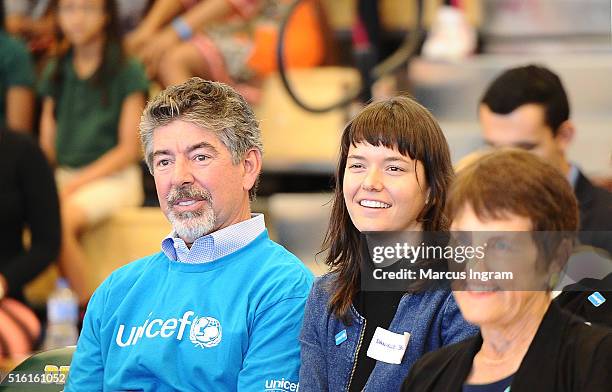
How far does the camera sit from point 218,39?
5.07 metres

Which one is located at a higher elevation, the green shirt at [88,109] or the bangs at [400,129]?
the bangs at [400,129]

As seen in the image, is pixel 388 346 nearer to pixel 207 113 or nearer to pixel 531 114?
pixel 207 113

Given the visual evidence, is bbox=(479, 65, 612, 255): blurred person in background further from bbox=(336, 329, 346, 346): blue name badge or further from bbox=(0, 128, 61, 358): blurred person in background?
bbox=(0, 128, 61, 358): blurred person in background

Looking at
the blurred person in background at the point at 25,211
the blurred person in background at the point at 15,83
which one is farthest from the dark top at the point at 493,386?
the blurred person in background at the point at 15,83

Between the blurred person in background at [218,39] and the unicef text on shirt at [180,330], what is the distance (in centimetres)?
253

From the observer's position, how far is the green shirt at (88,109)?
479 centimetres

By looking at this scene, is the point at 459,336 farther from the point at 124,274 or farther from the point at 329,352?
the point at 124,274

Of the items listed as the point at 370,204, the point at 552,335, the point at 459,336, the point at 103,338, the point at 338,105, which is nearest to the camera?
Result: the point at 552,335

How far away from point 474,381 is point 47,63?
3.63 metres

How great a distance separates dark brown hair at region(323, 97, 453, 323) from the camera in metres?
2.30

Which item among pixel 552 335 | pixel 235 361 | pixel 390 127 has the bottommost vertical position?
pixel 235 361

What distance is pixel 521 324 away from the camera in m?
1.86

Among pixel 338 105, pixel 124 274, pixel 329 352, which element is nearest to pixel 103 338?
pixel 124 274

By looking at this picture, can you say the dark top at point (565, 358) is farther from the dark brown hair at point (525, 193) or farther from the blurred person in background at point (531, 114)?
the blurred person in background at point (531, 114)
